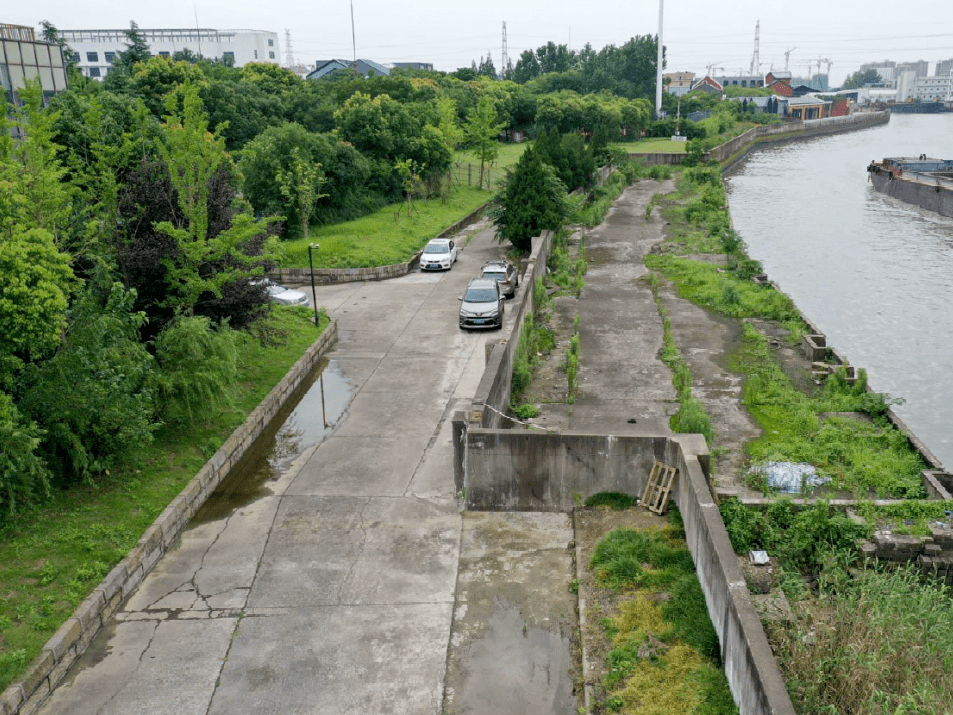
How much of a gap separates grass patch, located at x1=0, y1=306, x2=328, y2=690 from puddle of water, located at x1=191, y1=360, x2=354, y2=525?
2.30ft

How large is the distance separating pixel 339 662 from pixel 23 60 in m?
39.0

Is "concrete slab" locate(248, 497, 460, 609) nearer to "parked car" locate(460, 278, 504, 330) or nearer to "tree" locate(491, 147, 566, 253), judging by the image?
"parked car" locate(460, 278, 504, 330)

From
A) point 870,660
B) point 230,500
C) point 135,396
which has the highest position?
point 135,396

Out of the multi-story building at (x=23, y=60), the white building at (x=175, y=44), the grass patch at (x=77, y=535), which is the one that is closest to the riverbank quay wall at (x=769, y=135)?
the multi-story building at (x=23, y=60)

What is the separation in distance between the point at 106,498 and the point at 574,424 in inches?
386

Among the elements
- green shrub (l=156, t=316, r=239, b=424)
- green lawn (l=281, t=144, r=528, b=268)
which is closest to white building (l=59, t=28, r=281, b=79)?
green lawn (l=281, t=144, r=528, b=268)

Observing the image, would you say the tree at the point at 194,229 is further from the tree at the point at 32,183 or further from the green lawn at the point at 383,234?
the green lawn at the point at 383,234

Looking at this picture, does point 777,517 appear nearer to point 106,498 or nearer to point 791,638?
point 791,638

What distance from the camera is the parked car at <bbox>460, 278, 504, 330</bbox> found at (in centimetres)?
2644

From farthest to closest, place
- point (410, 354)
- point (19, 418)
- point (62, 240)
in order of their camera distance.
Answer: point (410, 354), point (62, 240), point (19, 418)

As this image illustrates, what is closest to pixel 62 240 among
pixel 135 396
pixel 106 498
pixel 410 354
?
pixel 135 396

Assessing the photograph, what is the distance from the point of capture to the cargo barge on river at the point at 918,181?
61094mm

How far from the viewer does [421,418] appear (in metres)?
19.8

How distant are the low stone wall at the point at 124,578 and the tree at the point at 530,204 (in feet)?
60.7
